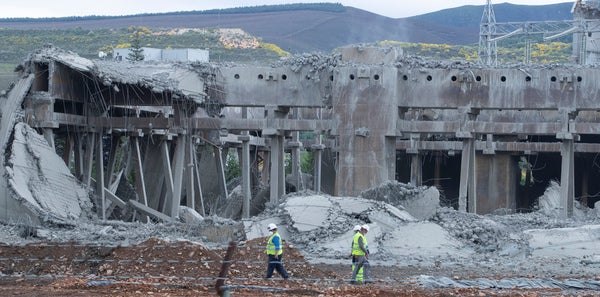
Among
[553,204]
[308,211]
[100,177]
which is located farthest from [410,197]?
[553,204]

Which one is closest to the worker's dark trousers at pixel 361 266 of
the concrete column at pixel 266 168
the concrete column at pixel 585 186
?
the concrete column at pixel 585 186

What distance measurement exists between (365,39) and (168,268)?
241ft

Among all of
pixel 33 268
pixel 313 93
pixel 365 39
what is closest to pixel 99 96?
pixel 313 93

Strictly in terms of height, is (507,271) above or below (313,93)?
below

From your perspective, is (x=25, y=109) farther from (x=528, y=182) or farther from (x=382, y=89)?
(x=528, y=182)

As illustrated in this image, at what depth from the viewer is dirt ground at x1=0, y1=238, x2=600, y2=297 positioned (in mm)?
19078

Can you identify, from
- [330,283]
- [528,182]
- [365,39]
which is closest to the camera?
[330,283]

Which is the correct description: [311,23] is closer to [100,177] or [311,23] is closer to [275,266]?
[100,177]

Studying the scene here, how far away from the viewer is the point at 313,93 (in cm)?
3584

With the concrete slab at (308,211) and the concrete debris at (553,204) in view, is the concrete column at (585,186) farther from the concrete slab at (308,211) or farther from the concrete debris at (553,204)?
the concrete slab at (308,211)

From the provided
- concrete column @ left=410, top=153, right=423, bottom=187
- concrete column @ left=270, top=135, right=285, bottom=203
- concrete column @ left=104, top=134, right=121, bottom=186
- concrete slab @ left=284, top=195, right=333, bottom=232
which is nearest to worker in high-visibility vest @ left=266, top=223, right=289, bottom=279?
concrete slab @ left=284, top=195, right=333, bottom=232

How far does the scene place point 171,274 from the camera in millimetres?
21703

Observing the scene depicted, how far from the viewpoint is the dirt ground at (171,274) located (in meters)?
19.1

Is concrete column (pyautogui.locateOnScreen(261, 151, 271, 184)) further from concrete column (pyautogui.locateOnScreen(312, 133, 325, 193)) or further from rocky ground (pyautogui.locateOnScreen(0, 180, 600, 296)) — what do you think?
rocky ground (pyautogui.locateOnScreen(0, 180, 600, 296))
